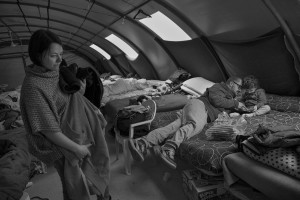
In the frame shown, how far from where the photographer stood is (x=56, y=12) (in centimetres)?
620

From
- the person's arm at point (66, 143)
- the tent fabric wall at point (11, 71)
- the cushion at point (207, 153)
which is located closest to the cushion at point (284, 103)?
the cushion at point (207, 153)

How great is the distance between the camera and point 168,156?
6.93ft

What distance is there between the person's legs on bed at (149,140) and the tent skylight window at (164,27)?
273 cm

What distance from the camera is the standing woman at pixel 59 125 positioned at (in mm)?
1082

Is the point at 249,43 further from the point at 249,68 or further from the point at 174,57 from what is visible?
the point at 174,57

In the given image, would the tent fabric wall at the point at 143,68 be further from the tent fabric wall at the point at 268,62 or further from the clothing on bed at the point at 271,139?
the clothing on bed at the point at 271,139

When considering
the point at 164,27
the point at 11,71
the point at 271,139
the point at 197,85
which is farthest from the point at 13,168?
the point at 11,71

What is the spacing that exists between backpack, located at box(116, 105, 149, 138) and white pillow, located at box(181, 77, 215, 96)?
1621mm

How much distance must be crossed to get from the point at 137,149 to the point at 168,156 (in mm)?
357

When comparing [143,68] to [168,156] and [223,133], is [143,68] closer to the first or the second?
[168,156]

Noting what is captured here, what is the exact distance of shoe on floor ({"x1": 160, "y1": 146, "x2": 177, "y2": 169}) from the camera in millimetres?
2061

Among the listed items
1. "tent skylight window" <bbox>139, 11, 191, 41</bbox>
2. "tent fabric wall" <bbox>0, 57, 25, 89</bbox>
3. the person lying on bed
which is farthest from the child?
"tent fabric wall" <bbox>0, 57, 25, 89</bbox>

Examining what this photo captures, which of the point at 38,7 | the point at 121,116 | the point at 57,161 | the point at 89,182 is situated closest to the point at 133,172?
the point at 121,116

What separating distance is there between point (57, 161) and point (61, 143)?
193 millimetres
